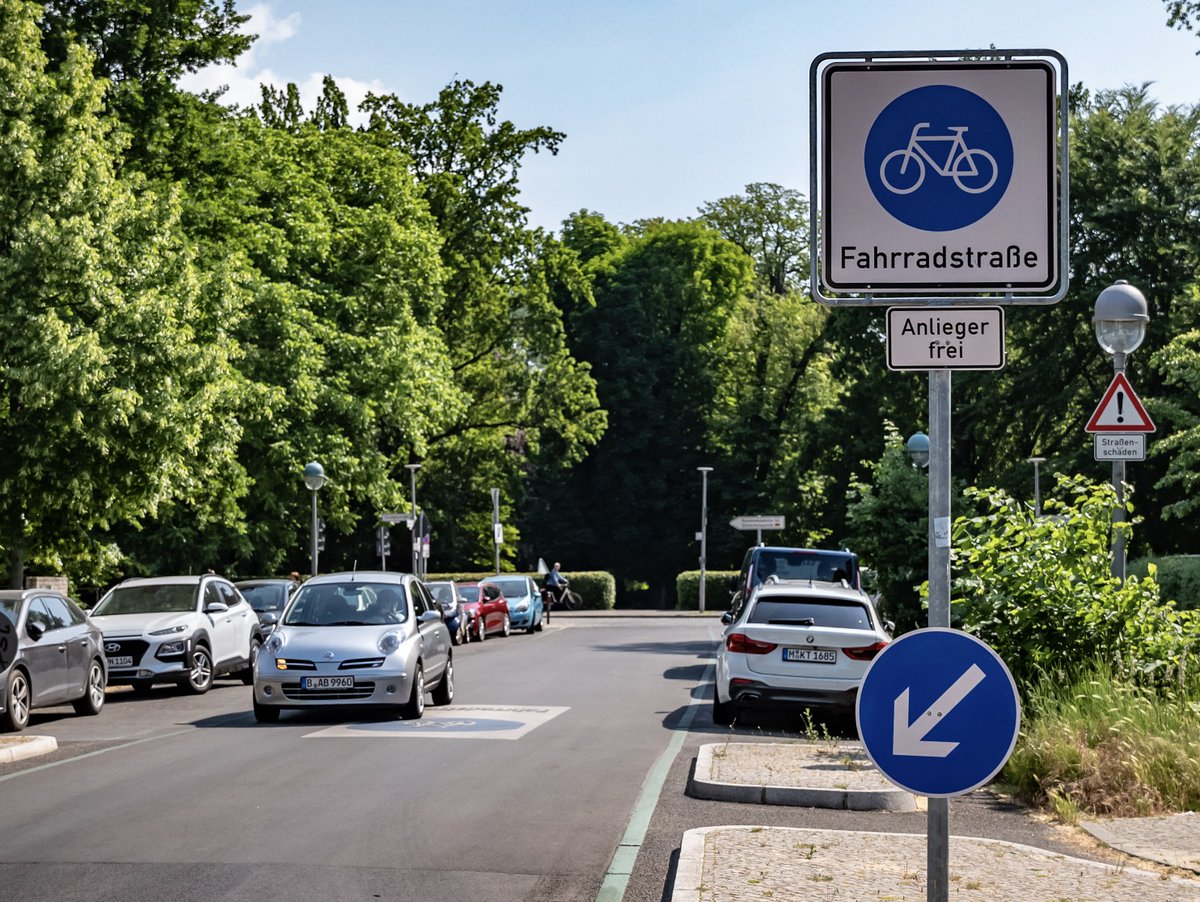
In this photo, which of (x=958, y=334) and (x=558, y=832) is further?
(x=558, y=832)

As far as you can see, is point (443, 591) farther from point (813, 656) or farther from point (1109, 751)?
point (1109, 751)

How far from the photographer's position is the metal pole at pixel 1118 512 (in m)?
14.3

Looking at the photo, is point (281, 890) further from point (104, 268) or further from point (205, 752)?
point (104, 268)

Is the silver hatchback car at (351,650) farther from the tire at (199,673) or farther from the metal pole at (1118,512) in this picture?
the metal pole at (1118,512)

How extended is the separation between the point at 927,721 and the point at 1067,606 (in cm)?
885

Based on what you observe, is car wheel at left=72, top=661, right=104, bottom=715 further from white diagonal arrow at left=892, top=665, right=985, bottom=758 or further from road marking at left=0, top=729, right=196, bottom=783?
white diagonal arrow at left=892, top=665, right=985, bottom=758

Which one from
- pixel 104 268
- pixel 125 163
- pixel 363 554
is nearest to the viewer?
pixel 104 268

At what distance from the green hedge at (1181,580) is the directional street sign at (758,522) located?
17.5 metres

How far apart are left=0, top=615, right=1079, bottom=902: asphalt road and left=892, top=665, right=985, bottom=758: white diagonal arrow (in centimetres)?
292

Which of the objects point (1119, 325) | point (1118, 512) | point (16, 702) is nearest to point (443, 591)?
point (16, 702)

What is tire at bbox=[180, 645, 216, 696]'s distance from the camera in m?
22.0

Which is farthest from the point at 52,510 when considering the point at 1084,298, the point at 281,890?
the point at 1084,298

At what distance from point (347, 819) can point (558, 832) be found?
1393mm

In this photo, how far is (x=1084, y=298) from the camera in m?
41.2
